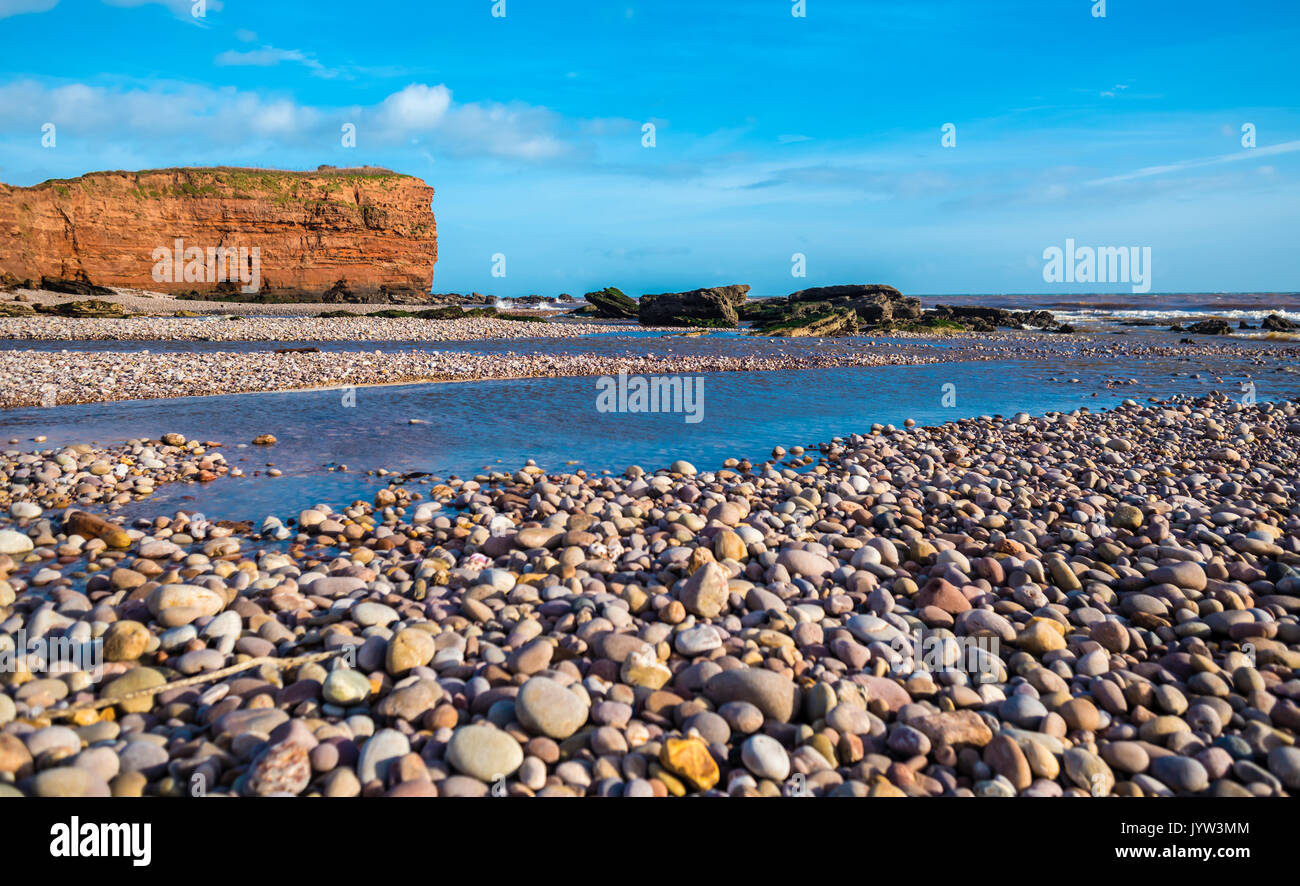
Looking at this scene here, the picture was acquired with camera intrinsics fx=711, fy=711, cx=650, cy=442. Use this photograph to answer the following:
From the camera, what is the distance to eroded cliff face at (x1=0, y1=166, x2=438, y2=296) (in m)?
53.6

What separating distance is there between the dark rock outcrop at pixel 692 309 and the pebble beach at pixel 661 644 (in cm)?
3873

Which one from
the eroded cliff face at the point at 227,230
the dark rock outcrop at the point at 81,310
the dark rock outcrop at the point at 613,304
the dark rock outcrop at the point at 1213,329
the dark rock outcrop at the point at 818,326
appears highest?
the eroded cliff face at the point at 227,230

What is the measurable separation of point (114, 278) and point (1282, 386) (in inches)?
2815

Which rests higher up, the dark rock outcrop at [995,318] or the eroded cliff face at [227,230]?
the eroded cliff face at [227,230]

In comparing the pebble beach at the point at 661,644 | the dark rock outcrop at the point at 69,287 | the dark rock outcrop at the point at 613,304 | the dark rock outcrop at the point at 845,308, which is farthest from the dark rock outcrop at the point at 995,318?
the dark rock outcrop at the point at 69,287

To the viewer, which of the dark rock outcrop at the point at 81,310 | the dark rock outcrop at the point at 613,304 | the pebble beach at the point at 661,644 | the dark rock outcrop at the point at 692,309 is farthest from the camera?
the dark rock outcrop at the point at 613,304

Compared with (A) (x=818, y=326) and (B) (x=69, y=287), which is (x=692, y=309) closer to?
(A) (x=818, y=326)

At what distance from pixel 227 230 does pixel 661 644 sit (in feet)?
232

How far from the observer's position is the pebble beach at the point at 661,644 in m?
3.02

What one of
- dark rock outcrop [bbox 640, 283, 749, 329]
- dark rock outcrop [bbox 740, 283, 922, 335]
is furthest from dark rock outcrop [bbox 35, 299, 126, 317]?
dark rock outcrop [bbox 740, 283, 922, 335]

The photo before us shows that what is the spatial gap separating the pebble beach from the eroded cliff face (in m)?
61.9

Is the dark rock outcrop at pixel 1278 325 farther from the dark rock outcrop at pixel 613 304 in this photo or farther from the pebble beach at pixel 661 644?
the pebble beach at pixel 661 644

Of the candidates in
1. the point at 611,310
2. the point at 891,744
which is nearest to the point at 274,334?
the point at 611,310

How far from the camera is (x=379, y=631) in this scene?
412 cm
